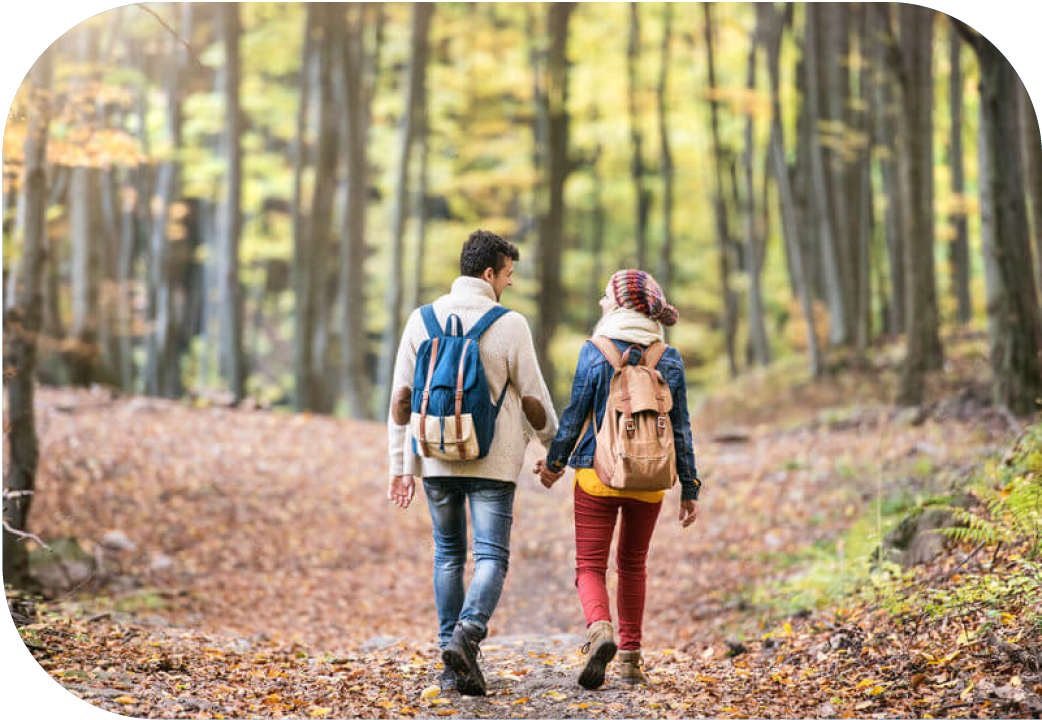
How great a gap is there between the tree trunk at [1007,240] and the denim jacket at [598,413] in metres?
4.27

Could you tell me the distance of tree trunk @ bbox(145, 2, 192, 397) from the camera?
15.7 meters

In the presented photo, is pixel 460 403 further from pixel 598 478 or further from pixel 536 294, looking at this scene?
pixel 536 294

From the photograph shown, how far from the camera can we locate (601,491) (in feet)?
12.8

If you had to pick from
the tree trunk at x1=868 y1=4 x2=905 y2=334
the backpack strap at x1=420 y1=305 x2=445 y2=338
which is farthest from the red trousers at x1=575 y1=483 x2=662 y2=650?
the tree trunk at x1=868 y1=4 x2=905 y2=334

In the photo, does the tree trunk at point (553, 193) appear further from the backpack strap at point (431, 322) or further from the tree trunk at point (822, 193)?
the backpack strap at point (431, 322)

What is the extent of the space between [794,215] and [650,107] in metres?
4.69

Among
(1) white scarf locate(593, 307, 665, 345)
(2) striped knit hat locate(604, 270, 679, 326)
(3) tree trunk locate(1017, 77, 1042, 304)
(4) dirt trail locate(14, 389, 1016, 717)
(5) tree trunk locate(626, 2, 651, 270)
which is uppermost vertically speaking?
(5) tree trunk locate(626, 2, 651, 270)

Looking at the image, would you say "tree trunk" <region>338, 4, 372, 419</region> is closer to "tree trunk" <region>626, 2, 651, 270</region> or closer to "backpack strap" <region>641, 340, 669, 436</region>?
"tree trunk" <region>626, 2, 651, 270</region>

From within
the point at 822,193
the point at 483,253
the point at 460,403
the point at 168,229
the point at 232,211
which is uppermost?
the point at 822,193

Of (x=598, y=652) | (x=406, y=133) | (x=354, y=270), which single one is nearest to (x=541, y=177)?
(x=406, y=133)

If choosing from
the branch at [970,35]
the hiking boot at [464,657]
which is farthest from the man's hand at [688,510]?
the branch at [970,35]

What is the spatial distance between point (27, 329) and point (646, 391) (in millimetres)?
4461

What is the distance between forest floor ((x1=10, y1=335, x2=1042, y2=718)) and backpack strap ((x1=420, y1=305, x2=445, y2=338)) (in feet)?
4.95

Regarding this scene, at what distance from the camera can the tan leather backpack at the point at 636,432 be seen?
3.75 meters
